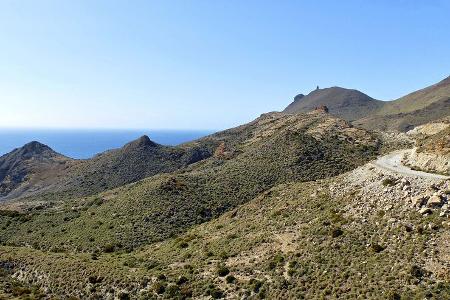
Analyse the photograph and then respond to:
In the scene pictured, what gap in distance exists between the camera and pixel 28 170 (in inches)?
6870

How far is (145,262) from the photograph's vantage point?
148 feet

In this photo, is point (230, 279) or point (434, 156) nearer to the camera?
point (230, 279)

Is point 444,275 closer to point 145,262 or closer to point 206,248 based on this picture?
point 206,248

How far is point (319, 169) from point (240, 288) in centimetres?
4310

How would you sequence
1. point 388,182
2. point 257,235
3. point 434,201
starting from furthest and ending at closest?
point 257,235
point 388,182
point 434,201

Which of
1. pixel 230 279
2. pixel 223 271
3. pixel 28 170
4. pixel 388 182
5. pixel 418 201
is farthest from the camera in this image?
pixel 28 170

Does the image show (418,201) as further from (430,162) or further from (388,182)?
(430,162)

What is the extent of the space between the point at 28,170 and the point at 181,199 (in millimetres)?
131409

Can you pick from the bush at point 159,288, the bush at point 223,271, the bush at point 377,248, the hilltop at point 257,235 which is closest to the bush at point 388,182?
the hilltop at point 257,235

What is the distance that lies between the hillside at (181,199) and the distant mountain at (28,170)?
78.4 metres

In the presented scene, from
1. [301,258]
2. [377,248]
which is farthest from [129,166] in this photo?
[377,248]

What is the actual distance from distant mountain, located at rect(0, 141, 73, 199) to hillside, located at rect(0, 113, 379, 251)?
78395 mm

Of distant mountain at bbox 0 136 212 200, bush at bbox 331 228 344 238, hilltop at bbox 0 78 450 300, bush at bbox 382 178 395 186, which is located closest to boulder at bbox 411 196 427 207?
hilltop at bbox 0 78 450 300

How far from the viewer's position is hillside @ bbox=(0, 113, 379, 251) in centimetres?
5828
